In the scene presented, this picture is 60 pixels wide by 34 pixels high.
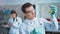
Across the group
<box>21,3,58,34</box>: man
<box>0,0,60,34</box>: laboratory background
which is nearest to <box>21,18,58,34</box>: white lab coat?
<box>21,3,58,34</box>: man

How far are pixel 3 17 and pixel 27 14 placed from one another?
4.35ft

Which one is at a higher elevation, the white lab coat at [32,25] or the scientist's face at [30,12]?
the scientist's face at [30,12]

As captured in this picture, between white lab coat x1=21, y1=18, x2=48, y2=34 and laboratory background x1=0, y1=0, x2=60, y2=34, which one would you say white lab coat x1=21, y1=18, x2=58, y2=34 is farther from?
laboratory background x1=0, y1=0, x2=60, y2=34

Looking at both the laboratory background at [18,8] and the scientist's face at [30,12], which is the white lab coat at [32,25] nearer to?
the scientist's face at [30,12]

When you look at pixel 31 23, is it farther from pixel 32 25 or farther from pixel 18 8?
pixel 18 8

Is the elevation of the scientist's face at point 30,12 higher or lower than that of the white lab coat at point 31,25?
higher

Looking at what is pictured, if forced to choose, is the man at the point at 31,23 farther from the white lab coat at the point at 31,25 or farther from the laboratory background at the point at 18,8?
the laboratory background at the point at 18,8

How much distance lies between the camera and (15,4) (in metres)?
2.64

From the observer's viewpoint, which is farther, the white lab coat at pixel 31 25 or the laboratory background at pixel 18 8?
the laboratory background at pixel 18 8

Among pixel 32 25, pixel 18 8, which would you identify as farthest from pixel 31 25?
pixel 18 8

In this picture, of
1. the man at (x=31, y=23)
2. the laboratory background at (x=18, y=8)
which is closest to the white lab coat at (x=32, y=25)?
the man at (x=31, y=23)

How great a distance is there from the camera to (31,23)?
4.73 feet

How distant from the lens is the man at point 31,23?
1.41 meters

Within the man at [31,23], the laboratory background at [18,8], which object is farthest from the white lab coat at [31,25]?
the laboratory background at [18,8]
